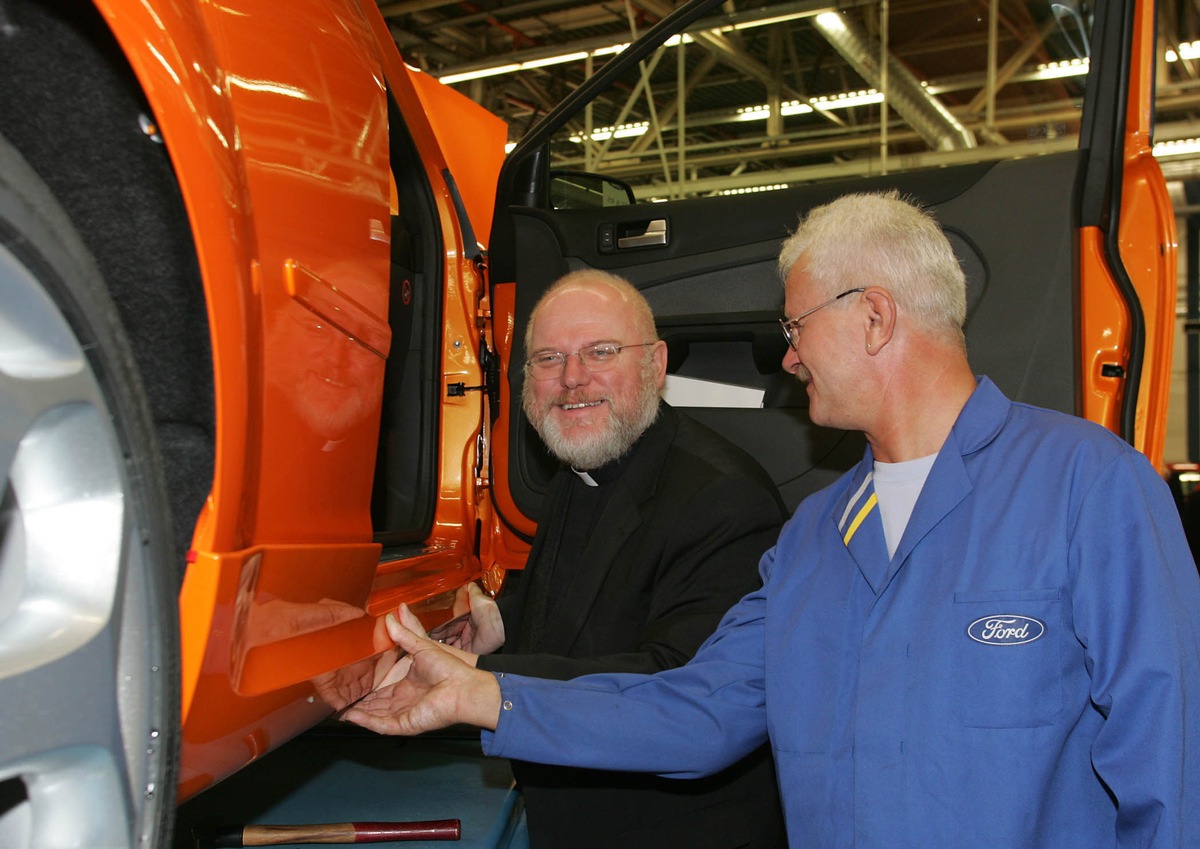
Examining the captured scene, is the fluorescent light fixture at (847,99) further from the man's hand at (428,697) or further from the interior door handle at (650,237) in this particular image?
the man's hand at (428,697)

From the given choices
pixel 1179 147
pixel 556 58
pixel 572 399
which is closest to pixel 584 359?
pixel 572 399

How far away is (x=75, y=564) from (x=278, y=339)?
0.36m

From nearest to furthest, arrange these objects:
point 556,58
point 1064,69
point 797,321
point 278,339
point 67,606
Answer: point 67,606
point 278,339
point 797,321
point 1064,69
point 556,58

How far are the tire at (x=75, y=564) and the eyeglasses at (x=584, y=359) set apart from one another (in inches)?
51.9

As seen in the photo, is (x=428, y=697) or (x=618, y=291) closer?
(x=428, y=697)

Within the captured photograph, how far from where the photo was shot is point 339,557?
1.37 meters

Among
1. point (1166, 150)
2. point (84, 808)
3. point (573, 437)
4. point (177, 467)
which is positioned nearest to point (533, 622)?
point (573, 437)

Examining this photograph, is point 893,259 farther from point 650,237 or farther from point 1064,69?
point 1064,69

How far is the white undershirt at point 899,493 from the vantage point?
152 centimetres

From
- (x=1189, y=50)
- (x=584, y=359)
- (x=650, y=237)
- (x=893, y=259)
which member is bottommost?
(x=584, y=359)

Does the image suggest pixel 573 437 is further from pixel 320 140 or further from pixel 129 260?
pixel 129 260

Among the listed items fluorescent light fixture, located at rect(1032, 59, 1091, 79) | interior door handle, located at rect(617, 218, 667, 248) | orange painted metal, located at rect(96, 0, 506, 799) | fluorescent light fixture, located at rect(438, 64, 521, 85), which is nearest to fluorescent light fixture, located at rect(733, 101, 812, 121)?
fluorescent light fixture, located at rect(438, 64, 521, 85)

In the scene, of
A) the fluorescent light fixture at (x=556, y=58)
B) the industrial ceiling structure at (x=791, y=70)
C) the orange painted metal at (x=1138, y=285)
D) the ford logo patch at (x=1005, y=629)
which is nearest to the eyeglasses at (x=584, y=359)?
the orange painted metal at (x=1138, y=285)

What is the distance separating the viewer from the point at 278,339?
1161mm
